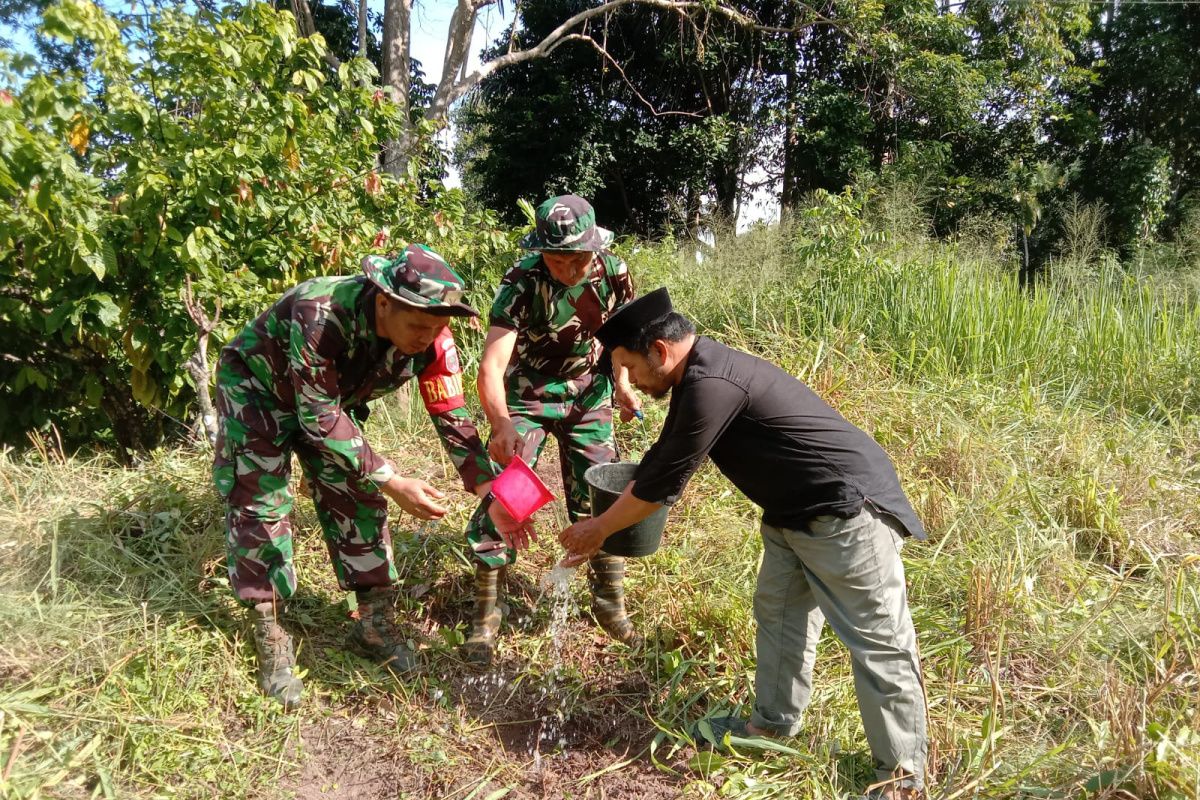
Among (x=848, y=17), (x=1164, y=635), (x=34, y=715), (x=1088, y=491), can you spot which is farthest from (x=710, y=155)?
(x=34, y=715)

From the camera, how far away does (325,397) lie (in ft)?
7.91

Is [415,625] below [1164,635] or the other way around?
below

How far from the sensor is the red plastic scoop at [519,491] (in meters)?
2.46

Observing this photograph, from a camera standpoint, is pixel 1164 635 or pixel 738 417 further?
pixel 1164 635

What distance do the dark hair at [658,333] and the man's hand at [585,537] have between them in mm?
558

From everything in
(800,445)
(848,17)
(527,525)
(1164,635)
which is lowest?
(1164,635)

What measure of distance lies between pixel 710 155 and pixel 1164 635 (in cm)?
1297

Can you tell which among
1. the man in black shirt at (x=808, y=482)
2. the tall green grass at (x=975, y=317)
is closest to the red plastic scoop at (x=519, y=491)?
the man in black shirt at (x=808, y=482)

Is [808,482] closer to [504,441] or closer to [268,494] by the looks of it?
[504,441]

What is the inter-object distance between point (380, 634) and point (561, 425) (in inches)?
43.4

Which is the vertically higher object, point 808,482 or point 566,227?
point 566,227

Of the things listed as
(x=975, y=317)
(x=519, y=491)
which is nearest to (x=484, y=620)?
(x=519, y=491)

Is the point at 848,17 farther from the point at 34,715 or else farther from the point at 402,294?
the point at 34,715

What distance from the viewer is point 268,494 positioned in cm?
269
